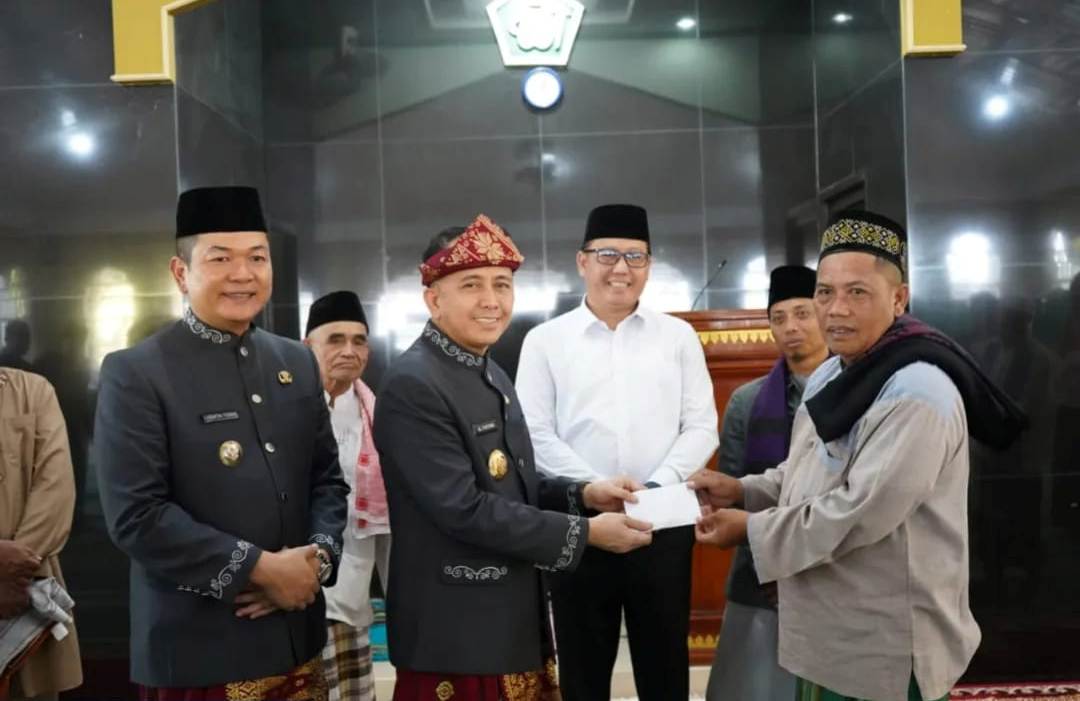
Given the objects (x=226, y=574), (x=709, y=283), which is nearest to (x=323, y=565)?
(x=226, y=574)

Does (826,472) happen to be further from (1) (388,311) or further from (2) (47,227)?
(1) (388,311)

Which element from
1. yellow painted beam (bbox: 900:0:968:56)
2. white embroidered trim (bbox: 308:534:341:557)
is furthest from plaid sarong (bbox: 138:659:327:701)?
yellow painted beam (bbox: 900:0:968:56)

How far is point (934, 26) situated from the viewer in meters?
4.57

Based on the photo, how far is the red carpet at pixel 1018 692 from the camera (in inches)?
171

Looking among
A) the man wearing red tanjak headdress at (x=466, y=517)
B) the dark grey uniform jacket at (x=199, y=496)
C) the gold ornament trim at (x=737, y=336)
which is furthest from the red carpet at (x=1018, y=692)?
the dark grey uniform jacket at (x=199, y=496)

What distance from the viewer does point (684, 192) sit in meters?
6.51

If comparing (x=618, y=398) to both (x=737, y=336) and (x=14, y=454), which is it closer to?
(x=737, y=336)

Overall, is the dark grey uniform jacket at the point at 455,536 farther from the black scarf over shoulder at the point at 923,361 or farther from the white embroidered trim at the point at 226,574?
the black scarf over shoulder at the point at 923,361

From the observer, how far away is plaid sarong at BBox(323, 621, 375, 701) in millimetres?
3633

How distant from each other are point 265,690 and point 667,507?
1.07 meters

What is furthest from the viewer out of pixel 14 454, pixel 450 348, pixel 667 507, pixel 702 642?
pixel 702 642

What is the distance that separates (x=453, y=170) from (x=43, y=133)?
8.59 ft

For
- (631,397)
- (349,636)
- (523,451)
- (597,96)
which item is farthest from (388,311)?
(523,451)

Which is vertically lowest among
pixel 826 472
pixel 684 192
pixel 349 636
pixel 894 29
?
pixel 349 636
